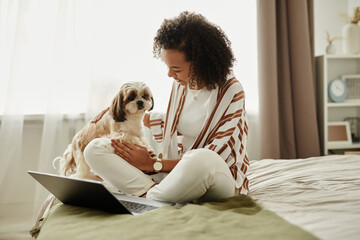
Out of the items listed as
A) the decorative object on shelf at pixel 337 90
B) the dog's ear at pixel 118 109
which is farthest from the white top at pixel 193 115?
the decorative object on shelf at pixel 337 90

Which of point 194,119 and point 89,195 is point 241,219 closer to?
point 89,195

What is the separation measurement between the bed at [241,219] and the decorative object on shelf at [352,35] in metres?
1.97

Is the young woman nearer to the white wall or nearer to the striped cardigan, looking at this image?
the striped cardigan

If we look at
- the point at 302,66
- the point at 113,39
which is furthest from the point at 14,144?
the point at 302,66

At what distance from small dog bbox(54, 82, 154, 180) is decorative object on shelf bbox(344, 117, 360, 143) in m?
2.14

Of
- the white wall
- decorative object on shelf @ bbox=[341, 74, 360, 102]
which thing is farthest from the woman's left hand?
the white wall

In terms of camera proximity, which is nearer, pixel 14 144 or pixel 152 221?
pixel 152 221

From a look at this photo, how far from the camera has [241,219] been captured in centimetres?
97

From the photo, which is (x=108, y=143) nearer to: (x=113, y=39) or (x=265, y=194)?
(x=265, y=194)

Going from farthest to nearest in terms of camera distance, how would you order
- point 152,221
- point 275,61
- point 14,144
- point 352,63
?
point 352,63 → point 275,61 → point 14,144 → point 152,221

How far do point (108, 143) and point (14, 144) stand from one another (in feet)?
4.18

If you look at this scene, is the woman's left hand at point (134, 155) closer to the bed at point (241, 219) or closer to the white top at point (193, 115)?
the white top at point (193, 115)

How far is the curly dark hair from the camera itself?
1.49 metres

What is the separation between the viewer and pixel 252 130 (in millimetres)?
3072
